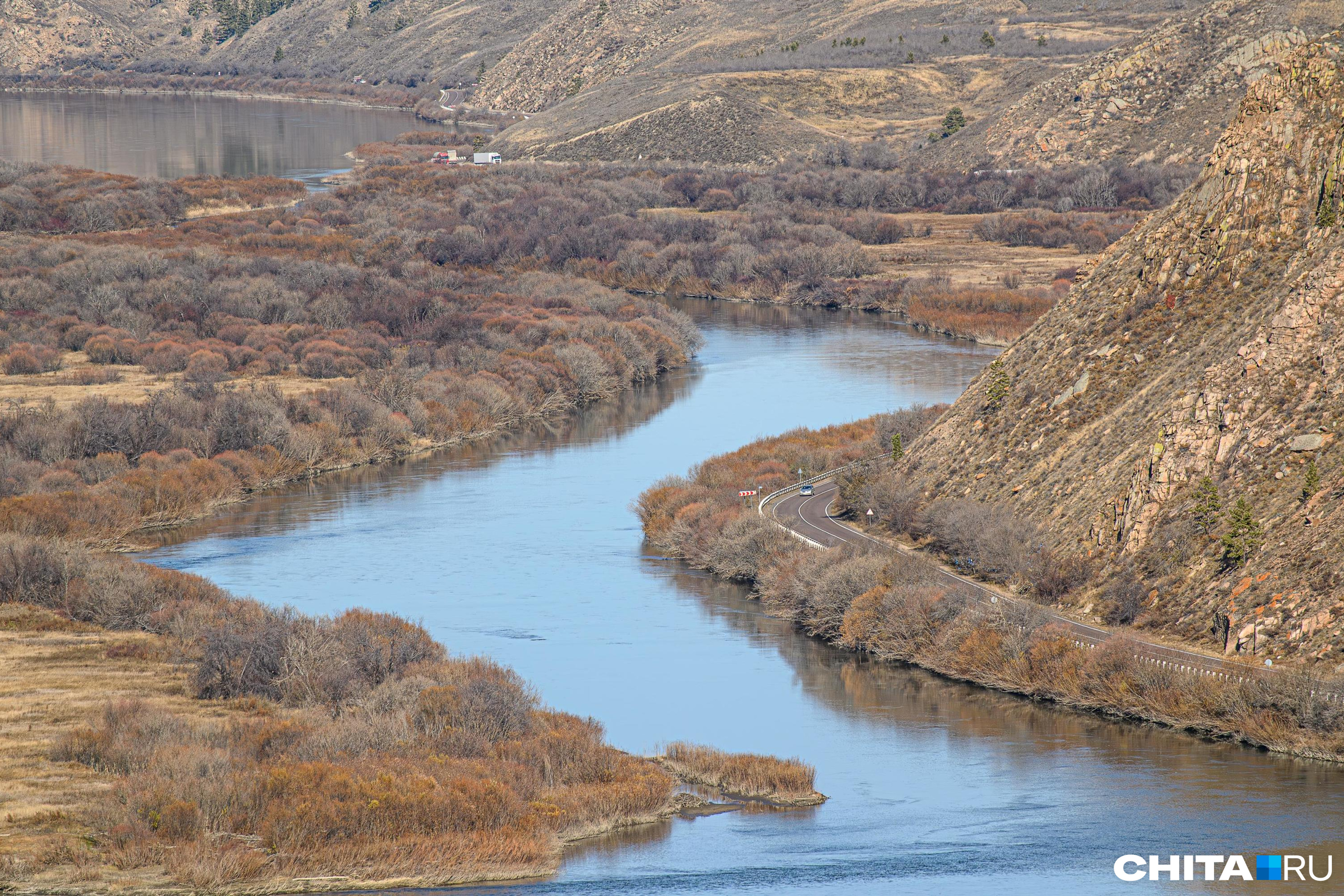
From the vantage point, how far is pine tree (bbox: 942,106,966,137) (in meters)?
142

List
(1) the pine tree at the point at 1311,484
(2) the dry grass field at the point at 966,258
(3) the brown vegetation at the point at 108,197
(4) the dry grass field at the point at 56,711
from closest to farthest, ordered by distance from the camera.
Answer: (4) the dry grass field at the point at 56,711
(1) the pine tree at the point at 1311,484
(2) the dry grass field at the point at 966,258
(3) the brown vegetation at the point at 108,197

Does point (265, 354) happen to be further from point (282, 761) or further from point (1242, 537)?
point (1242, 537)

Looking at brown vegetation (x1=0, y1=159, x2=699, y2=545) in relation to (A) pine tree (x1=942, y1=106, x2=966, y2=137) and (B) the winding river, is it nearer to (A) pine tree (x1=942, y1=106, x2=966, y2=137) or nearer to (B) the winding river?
(B) the winding river

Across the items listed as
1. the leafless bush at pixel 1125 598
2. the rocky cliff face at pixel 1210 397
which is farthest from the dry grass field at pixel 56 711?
the rocky cliff face at pixel 1210 397

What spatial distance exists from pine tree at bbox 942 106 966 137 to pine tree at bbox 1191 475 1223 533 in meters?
111

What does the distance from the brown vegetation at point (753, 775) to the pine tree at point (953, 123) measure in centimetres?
11971

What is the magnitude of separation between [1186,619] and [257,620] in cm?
2044

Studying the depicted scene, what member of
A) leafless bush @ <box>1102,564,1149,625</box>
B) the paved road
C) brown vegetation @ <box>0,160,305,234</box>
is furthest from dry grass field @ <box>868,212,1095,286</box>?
leafless bush @ <box>1102,564,1149,625</box>

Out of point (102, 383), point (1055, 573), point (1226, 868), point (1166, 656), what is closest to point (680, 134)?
point (102, 383)

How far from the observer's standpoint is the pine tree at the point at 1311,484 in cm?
3356

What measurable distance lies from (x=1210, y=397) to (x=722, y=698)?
44.6 ft

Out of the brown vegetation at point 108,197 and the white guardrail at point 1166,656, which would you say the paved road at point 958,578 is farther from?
the brown vegetation at point 108,197

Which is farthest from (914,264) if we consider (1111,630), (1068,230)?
(1111,630)

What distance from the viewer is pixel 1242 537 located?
33.8 meters
